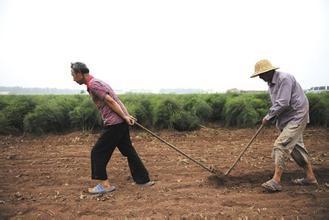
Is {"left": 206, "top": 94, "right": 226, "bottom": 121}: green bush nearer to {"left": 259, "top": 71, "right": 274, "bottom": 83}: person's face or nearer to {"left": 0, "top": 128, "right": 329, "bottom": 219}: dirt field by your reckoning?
{"left": 0, "top": 128, "right": 329, "bottom": 219}: dirt field

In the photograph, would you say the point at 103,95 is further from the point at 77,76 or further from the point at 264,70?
the point at 264,70

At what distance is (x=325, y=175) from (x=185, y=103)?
5601mm

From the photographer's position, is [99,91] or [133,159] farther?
[133,159]

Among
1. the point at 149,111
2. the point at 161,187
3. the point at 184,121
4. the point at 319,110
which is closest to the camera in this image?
the point at 161,187

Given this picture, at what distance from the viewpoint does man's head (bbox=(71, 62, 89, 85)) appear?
177 inches

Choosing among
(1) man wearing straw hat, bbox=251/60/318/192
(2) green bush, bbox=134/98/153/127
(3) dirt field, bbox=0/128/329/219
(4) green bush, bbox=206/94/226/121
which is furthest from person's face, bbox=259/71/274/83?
(4) green bush, bbox=206/94/226/121

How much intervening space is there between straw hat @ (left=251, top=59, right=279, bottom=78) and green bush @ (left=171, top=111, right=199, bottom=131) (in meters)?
5.06

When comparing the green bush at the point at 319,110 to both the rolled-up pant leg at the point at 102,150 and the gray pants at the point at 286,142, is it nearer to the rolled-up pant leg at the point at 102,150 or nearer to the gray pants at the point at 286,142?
the gray pants at the point at 286,142

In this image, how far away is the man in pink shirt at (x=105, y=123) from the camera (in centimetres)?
452

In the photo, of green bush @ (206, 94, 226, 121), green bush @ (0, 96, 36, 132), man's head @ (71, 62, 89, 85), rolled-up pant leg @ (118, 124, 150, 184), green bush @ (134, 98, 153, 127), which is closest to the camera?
man's head @ (71, 62, 89, 85)

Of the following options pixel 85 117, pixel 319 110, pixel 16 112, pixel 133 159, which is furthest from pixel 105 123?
pixel 319 110

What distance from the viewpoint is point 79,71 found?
4508mm

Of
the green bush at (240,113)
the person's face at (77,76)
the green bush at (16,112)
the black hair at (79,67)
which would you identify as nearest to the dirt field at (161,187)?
the green bush at (16,112)

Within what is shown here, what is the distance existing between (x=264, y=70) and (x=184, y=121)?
5264 millimetres
